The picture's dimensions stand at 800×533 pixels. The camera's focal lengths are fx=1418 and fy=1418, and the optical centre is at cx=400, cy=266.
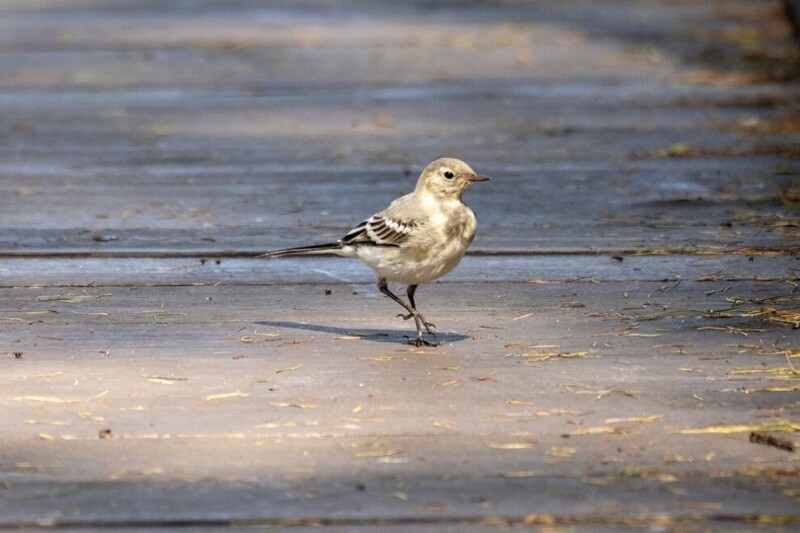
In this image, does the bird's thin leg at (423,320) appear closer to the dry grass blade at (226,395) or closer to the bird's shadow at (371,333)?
the bird's shadow at (371,333)

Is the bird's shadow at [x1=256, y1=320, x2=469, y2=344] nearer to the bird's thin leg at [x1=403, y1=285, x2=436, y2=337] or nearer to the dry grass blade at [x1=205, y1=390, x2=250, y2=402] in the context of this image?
the bird's thin leg at [x1=403, y1=285, x2=436, y2=337]

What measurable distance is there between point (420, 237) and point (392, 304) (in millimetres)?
812

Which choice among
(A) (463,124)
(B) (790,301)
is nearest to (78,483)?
(B) (790,301)

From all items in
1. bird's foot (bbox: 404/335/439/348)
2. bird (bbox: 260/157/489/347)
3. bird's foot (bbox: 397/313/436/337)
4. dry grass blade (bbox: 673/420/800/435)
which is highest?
bird (bbox: 260/157/489/347)

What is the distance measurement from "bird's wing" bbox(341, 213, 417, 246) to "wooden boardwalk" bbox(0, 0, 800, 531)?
1.27ft

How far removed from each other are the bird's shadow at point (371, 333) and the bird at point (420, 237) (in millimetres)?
68

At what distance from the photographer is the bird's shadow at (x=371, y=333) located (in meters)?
5.80

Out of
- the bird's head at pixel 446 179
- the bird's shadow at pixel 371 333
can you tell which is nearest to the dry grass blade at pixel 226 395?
the bird's shadow at pixel 371 333

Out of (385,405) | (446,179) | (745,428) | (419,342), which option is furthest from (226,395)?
(745,428)

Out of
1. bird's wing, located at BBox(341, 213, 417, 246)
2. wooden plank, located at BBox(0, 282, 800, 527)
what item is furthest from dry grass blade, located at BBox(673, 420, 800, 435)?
bird's wing, located at BBox(341, 213, 417, 246)

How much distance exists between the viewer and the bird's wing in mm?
5738

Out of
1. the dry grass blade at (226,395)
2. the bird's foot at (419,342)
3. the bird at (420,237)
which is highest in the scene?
the bird at (420,237)

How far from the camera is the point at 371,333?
5.91 m

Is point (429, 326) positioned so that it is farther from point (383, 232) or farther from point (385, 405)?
point (385, 405)
